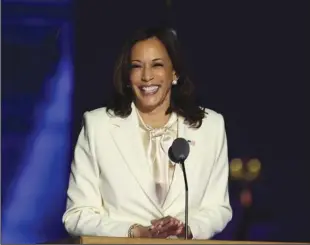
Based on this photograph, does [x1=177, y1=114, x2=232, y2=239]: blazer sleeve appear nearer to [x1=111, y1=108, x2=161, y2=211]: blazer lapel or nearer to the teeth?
[x1=111, y1=108, x2=161, y2=211]: blazer lapel

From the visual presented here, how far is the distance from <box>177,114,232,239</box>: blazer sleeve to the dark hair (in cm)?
12

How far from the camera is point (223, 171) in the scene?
4598 millimetres

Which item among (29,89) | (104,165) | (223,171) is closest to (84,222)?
(104,165)

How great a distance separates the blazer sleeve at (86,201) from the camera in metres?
4.31

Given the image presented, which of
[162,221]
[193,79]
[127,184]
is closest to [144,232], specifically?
[162,221]

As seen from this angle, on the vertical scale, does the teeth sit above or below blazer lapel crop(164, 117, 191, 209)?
above

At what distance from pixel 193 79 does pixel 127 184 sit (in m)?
0.85

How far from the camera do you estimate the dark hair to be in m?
4.60

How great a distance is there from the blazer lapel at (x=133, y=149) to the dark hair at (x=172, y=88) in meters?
0.04

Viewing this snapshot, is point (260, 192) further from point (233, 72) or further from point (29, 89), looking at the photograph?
point (29, 89)

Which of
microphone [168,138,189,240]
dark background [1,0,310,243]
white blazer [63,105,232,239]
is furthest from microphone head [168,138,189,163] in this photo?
dark background [1,0,310,243]

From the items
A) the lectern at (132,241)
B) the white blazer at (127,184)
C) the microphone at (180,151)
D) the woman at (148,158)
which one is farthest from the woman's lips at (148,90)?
the lectern at (132,241)

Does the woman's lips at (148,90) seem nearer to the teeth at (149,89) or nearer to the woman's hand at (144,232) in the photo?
the teeth at (149,89)

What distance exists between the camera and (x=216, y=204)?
452cm
